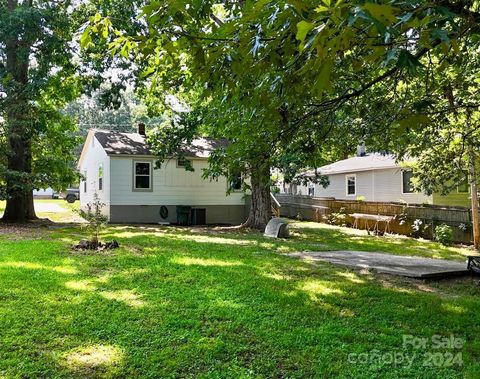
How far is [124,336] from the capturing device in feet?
12.9

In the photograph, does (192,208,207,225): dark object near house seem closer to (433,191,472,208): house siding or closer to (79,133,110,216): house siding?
(79,133,110,216): house siding

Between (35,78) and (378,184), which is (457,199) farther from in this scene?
(35,78)

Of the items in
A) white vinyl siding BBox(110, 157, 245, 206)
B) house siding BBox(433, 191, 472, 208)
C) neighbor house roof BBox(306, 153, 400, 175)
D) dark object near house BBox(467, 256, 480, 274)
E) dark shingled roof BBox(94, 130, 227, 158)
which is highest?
dark shingled roof BBox(94, 130, 227, 158)

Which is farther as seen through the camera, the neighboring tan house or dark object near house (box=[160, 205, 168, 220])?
dark object near house (box=[160, 205, 168, 220])

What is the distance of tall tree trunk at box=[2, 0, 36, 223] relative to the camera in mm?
13625

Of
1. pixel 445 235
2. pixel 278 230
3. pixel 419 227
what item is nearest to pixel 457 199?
pixel 419 227

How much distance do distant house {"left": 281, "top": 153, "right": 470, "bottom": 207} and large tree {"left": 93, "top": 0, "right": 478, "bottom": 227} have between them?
45.3ft

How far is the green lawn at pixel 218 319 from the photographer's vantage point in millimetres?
3377

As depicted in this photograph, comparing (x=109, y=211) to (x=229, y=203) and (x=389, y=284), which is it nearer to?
(x=229, y=203)

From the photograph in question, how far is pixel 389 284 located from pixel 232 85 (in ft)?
15.2

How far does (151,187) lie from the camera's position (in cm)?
1819

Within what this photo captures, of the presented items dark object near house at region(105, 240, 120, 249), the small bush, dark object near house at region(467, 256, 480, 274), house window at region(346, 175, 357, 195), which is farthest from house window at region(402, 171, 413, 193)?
dark object near house at region(105, 240, 120, 249)

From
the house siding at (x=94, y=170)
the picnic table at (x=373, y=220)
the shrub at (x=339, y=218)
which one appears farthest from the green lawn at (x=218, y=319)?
the shrub at (x=339, y=218)

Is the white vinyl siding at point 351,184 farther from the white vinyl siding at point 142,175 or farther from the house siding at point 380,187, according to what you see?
the white vinyl siding at point 142,175
